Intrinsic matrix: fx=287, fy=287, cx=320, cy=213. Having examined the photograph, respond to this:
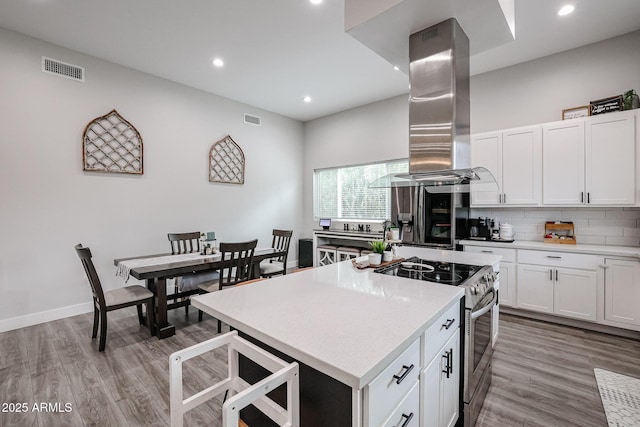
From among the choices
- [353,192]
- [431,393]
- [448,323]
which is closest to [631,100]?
[448,323]

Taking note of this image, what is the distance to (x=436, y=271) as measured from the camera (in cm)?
205

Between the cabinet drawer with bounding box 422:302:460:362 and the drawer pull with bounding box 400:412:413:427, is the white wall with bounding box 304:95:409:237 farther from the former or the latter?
the drawer pull with bounding box 400:412:413:427

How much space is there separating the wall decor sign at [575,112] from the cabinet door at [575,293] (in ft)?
5.89

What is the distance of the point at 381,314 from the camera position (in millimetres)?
1253

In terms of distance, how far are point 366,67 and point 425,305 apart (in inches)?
143

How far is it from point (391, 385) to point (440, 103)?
1.63 m

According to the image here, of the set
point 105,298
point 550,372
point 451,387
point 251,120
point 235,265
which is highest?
point 251,120

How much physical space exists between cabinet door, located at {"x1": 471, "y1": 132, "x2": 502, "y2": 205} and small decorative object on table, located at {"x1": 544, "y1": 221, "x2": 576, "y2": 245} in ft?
2.23

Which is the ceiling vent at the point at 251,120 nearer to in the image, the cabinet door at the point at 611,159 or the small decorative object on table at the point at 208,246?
the small decorative object on table at the point at 208,246

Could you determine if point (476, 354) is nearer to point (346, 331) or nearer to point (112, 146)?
point (346, 331)

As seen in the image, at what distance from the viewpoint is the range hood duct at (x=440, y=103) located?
1.79 meters

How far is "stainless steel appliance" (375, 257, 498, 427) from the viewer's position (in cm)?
164

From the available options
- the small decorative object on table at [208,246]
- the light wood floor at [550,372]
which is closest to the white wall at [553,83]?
the light wood floor at [550,372]

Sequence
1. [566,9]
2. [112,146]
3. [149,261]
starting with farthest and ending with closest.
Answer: [112,146] → [149,261] → [566,9]
